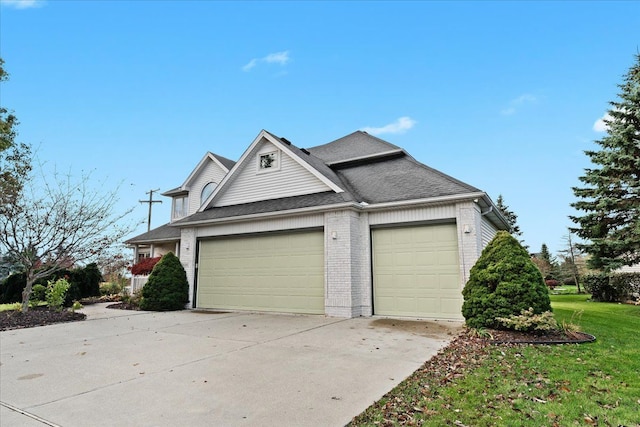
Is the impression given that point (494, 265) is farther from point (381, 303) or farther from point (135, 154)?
point (135, 154)

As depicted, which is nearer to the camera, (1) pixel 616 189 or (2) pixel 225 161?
(1) pixel 616 189

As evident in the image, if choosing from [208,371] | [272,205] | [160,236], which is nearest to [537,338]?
[208,371]

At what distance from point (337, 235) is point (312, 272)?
1.42 m

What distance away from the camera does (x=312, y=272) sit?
10.1 meters

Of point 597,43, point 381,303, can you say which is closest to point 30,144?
point 381,303

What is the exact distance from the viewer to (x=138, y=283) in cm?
1606

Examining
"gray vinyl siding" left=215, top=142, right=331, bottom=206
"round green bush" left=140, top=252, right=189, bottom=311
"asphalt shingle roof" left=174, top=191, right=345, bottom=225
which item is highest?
"gray vinyl siding" left=215, top=142, right=331, bottom=206

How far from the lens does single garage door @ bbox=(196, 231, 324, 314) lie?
1016 cm

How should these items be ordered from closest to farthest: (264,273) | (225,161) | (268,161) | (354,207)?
(354,207)
(264,273)
(268,161)
(225,161)

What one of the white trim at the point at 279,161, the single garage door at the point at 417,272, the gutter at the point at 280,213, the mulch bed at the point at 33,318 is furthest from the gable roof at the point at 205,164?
the single garage door at the point at 417,272

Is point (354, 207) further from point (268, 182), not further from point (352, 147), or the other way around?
point (352, 147)

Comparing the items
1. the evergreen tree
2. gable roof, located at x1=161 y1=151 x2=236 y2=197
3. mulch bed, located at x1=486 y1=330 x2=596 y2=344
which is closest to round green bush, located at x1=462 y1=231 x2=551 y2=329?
mulch bed, located at x1=486 y1=330 x2=596 y2=344

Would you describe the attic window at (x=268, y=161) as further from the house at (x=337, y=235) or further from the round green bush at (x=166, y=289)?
the round green bush at (x=166, y=289)

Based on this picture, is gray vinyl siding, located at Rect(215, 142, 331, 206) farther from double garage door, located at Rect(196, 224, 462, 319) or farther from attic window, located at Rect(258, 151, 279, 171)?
double garage door, located at Rect(196, 224, 462, 319)
